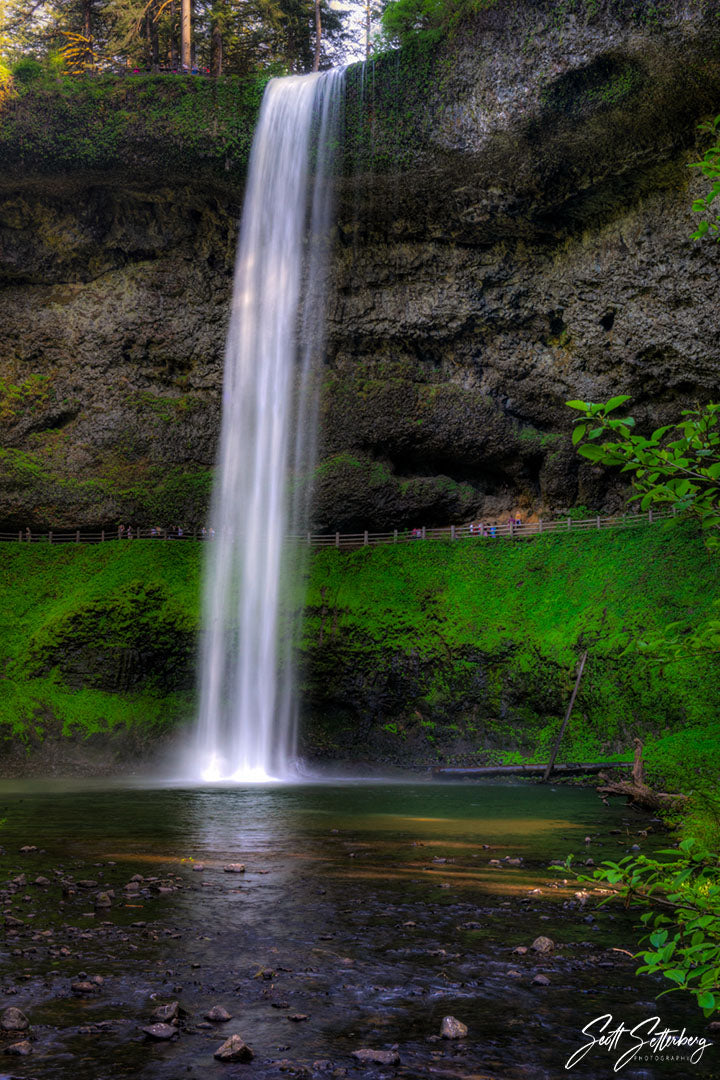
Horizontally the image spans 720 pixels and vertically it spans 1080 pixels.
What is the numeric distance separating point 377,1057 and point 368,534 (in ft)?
107

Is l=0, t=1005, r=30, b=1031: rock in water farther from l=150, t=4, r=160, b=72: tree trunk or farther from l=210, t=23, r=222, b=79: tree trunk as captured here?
l=150, t=4, r=160, b=72: tree trunk

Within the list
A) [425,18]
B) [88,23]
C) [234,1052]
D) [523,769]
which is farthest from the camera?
[88,23]

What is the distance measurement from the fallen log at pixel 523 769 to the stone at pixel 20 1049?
19.6 m

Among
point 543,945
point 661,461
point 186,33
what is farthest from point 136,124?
point 661,461

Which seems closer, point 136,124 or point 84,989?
point 84,989

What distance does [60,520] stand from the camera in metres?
37.8

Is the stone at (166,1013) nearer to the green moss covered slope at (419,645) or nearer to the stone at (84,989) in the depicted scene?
the stone at (84,989)

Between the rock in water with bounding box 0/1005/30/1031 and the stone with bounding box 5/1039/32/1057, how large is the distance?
23 cm

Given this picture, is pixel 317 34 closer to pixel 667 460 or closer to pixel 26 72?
pixel 26 72

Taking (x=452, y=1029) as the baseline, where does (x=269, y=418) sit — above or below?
above

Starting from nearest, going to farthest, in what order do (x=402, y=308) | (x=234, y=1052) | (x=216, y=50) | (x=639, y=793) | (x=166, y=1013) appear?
(x=234, y=1052)
(x=166, y=1013)
(x=639, y=793)
(x=402, y=308)
(x=216, y=50)

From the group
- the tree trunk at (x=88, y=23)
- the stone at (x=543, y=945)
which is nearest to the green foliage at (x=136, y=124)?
the tree trunk at (x=88, y=23)

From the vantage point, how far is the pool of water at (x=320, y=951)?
554cm

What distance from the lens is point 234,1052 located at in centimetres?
535
